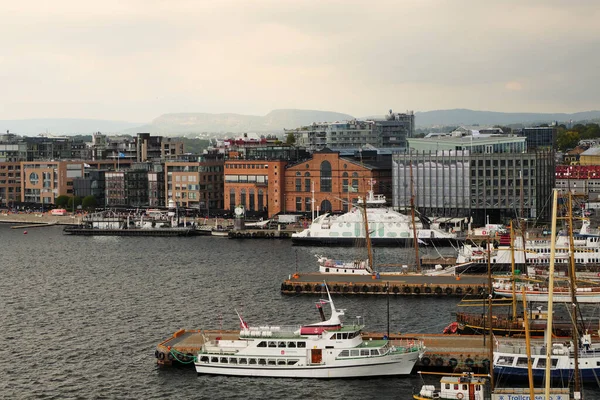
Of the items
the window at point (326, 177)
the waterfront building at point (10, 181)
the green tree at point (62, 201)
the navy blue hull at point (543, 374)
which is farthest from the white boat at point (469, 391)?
the waterfront building at point (10, 181)

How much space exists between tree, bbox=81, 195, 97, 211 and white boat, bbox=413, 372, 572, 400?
105 m

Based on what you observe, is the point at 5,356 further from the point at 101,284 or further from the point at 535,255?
the point at 535,255

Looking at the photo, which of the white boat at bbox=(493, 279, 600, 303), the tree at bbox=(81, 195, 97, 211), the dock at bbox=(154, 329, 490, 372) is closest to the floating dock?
the tree at bbox=(81, 195, 97, 211)

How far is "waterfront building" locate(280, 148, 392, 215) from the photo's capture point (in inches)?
4545

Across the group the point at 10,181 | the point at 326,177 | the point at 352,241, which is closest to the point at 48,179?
the point at 10,181

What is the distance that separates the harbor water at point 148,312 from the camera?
42031 mm

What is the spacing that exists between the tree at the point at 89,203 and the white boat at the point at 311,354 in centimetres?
9706

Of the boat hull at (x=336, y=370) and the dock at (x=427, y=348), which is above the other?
the dock at (x=427, y=348)

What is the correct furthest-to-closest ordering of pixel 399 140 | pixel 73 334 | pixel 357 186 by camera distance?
pixel 399 140 → pixel 357 186 → pixel 73 334

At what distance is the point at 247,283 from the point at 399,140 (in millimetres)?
119337

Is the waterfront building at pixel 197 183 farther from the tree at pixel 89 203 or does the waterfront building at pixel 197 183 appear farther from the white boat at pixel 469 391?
the white boat at pixel 469 391

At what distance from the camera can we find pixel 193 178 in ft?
426

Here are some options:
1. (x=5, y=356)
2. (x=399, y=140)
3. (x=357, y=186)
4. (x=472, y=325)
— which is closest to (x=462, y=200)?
(x=357, y=186)

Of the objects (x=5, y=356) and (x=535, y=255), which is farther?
(x=535, y=255)
